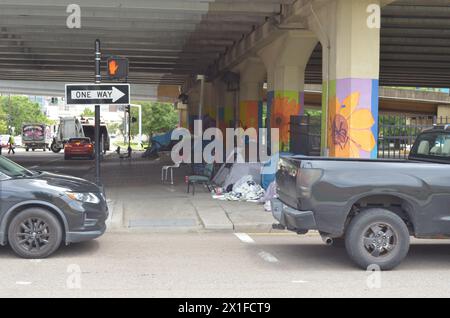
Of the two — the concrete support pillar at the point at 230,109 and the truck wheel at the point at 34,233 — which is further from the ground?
the concrete support pillar at the point at 230,109

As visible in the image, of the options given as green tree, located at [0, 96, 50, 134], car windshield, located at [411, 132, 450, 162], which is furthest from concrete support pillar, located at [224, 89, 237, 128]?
green tree, located at [0, 96, 50, 134]

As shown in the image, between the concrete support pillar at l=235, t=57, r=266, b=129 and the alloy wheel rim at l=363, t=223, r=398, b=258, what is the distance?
17.6 m

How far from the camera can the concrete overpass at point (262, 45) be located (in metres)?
12.2

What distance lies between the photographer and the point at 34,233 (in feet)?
24.8

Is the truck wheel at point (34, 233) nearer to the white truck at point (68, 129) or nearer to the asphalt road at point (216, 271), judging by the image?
the asphalt road at point (216, 271)

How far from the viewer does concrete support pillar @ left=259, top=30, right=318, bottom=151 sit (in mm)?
17517

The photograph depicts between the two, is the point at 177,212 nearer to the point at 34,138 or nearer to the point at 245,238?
the point at 245,238

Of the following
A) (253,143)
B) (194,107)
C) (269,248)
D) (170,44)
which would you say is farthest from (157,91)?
(269,248)

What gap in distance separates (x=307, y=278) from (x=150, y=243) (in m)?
3.22

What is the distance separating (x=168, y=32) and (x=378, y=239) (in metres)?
14.2

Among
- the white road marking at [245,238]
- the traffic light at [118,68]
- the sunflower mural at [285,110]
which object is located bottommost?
the white road marking at [245,238]

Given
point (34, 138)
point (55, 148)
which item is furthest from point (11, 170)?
point (34, 138)

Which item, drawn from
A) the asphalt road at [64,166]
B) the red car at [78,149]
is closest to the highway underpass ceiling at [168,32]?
the asphalt road at [64,166]

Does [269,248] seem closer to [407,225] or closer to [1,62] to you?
[407,225]
